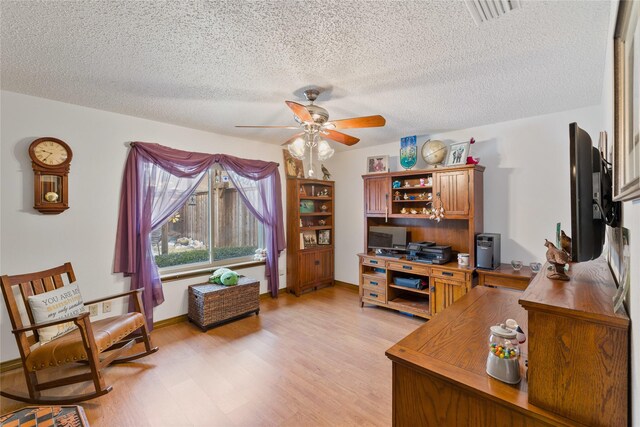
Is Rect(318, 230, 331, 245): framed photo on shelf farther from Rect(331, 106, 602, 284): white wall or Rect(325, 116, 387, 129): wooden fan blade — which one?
Rect(325, 116, 387, 129): wooden fan blade

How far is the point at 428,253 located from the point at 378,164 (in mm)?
1502

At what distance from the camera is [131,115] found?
10.2 ft

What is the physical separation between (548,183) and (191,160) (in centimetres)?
421

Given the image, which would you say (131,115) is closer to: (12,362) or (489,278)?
(12,362)

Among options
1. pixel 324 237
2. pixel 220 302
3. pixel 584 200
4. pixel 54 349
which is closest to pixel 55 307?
pixel 54 349

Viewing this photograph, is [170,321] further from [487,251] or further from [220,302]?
[487,251]

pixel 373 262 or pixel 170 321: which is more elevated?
pixel 373 262

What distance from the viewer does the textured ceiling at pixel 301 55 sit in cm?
148

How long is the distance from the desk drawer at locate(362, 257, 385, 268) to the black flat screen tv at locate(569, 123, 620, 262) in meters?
2.80

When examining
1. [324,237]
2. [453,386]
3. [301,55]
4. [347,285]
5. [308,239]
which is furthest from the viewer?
[324,237]

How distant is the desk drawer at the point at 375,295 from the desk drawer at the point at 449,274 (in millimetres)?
761

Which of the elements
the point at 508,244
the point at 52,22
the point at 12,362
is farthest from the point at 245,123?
the point at 508,244

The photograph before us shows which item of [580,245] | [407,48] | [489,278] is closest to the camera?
[580,245]

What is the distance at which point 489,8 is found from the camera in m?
1.42
